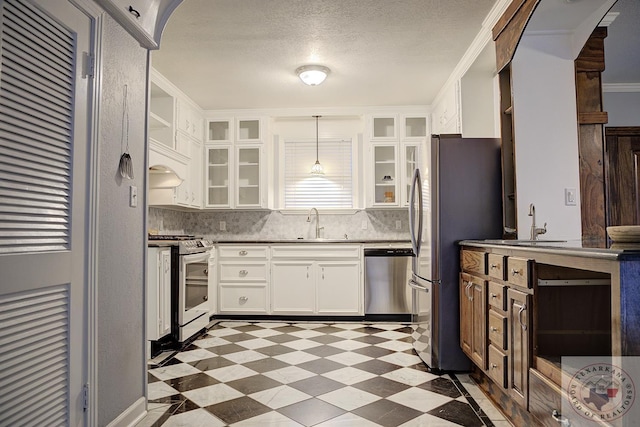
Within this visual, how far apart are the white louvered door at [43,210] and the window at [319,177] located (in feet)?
12.4

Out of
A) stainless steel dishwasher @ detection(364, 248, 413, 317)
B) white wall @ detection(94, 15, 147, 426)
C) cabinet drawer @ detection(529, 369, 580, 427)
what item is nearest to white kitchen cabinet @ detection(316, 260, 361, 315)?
stainless steel dishwasher @ detection(364, 248, 413, 317)

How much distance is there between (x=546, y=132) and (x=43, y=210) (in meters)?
2.67

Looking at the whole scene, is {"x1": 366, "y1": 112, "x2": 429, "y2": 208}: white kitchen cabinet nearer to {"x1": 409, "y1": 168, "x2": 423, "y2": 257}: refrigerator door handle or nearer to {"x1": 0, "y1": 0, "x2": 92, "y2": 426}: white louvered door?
{"x1": 409, "y1": 168, "x2": 423, "y2": 257}: refrigerator door handle

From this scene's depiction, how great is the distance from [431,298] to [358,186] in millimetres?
2612

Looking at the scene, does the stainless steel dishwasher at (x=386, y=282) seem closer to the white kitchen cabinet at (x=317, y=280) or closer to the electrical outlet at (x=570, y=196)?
the white kitchen cabinet at (x=317, y=280)

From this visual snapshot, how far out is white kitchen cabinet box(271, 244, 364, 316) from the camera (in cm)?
475

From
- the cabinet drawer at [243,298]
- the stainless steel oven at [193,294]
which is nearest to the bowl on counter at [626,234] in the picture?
the stainless steel oven at [193,294]

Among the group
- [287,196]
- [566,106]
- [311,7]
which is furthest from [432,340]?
[287,196]

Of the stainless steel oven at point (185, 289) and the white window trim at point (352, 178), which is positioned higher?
the white window trim at point (352, 178)

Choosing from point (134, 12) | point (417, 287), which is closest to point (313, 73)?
point (134, 12)

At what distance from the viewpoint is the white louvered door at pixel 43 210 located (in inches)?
56.2

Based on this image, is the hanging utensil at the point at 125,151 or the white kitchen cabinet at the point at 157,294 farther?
the white kitchen cabinet at the point at 157,294

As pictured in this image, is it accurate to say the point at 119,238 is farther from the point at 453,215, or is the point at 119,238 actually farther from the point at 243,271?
the point at 243,271

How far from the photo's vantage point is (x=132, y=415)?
2.18 metres
